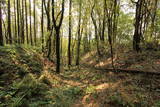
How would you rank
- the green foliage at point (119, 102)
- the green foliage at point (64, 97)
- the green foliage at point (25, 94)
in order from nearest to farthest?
the green foliage at point (25, 94) < the green foliage at point (119, 102) < the green foliage at point (64, 97)

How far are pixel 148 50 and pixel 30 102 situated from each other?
458 inches

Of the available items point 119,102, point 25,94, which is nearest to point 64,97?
point 25,94

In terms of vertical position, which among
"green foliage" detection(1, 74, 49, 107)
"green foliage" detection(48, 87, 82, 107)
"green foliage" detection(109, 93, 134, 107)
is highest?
"green foliage" detection(1, 74, 49, 107)

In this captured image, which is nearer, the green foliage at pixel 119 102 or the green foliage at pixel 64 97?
the green foliage at pixel 119 102

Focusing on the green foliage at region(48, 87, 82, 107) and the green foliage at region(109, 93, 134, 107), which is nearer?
the green foliage at region(109, 93, 134, 107)

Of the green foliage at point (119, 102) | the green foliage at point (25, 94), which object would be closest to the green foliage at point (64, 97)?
the green foliage at point (25, 94)

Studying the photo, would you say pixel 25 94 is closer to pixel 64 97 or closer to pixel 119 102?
pixel 64 97

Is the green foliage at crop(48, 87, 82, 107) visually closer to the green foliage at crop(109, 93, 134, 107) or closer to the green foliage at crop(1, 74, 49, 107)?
the green foliage at crop(1, 74, 49, 107)

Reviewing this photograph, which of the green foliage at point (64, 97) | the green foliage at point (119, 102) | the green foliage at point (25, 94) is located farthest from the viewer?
the green foliage at point (64, 97)

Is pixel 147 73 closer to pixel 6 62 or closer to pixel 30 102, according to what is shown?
pixel 30 102

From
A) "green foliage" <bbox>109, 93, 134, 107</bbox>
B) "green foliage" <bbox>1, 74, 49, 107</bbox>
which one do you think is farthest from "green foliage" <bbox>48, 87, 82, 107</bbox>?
"green foliage" <bbox>109, 93, 134, 107</bbox>

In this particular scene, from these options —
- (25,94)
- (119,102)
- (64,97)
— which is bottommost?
(64,97)

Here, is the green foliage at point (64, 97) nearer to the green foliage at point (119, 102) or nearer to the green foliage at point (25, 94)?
the green foliage at point (25, 94)

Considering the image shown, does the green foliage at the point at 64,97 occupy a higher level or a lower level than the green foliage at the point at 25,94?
lower
